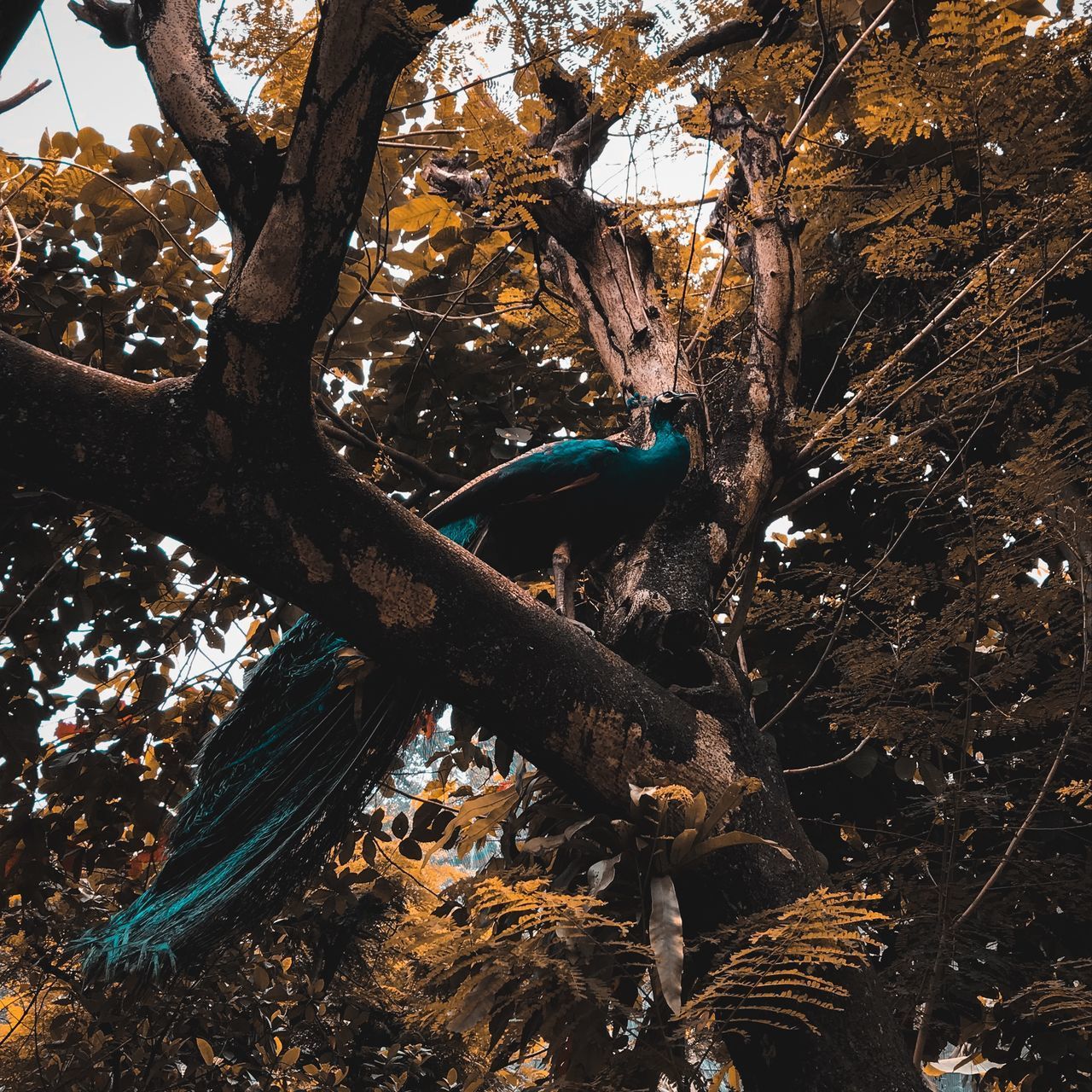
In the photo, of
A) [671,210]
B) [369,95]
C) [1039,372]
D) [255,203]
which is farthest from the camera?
[671,210]

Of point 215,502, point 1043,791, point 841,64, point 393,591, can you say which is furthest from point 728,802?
point 841,64

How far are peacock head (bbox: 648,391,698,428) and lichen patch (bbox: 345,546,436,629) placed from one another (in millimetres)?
1162

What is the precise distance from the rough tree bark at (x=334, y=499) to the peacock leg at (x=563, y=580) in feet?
2.04

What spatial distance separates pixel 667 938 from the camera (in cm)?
149

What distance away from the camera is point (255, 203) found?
1628 millimetres

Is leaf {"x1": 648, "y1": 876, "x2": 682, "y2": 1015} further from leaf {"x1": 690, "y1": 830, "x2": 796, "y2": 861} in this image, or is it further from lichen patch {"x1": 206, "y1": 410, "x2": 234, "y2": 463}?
lichen patch {"x1": 206, "y1": 410, "x2": 234, "y2": 463}

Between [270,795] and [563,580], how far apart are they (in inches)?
37.0

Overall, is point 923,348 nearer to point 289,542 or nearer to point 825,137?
point 825,137

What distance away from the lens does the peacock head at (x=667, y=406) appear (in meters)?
2.57

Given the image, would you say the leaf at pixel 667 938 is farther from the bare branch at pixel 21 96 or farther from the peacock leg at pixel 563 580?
the bare branch at pixel 21 96

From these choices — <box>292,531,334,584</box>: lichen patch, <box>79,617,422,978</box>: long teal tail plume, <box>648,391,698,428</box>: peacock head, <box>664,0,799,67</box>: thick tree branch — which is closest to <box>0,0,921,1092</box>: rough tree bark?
<box>292,531,334,584</box>: lichen patch

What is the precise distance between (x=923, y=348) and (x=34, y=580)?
10.5 ft

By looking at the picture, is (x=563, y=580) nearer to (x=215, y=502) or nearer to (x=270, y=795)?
(x=270, y=795)

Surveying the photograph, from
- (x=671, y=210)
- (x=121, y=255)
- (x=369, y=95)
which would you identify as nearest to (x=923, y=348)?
(x=671, y=210)
